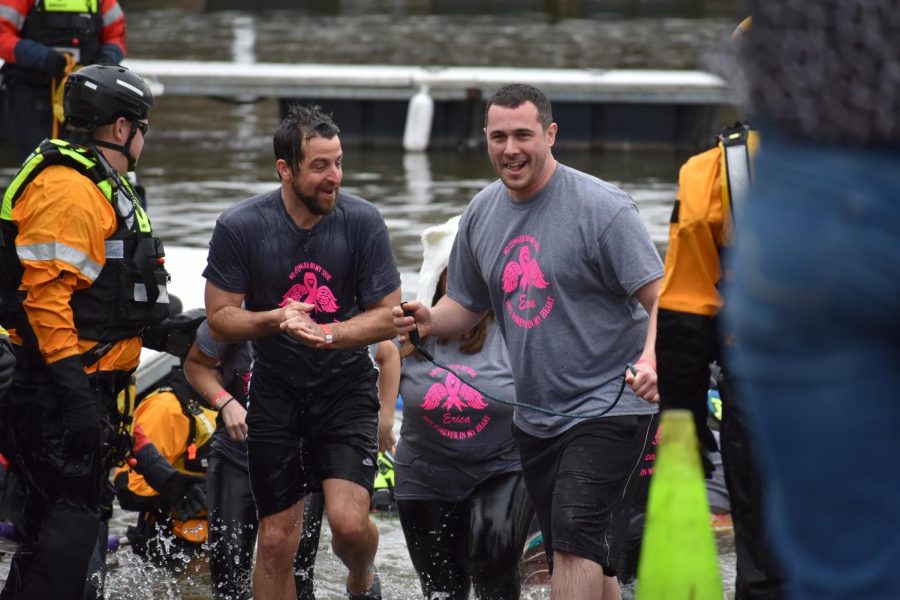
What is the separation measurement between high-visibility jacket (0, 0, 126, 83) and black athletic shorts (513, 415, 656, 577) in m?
5.97

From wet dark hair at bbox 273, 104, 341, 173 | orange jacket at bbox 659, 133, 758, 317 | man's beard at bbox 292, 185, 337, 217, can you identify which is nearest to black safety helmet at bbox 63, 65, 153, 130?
wet dark hair at bbox 273, 104, 341, 173

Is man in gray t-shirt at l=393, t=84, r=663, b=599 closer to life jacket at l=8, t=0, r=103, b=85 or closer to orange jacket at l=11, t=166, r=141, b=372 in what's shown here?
orange jacket at l=11, t=166, r=141, b=372

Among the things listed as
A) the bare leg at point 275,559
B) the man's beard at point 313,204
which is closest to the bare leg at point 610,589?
the bare leg at point 275,559

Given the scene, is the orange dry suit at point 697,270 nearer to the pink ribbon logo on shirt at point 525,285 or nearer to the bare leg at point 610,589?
the pink ribbon logo on shirt at point 525,285

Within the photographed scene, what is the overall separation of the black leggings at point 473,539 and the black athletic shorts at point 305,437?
0.31 m

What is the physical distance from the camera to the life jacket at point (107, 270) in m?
5.18

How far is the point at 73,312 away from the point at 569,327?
5.75ft

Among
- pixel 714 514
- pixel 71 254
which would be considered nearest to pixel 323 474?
pixel 71 254

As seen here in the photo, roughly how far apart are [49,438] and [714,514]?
3.34 meters

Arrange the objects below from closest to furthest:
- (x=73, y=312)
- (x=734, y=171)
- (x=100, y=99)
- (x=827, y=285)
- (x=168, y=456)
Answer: (x=827, y=285), (x=734, y=171), (x=73, y=312), (x=100, y=99), (x=168, y=456)

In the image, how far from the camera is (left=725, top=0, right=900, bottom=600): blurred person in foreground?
65.7 inches

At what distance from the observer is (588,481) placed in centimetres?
496

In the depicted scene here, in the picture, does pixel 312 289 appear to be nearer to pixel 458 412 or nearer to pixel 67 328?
pixel 458 412

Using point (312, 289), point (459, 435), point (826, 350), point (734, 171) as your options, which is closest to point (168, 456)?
point (312, 289)
